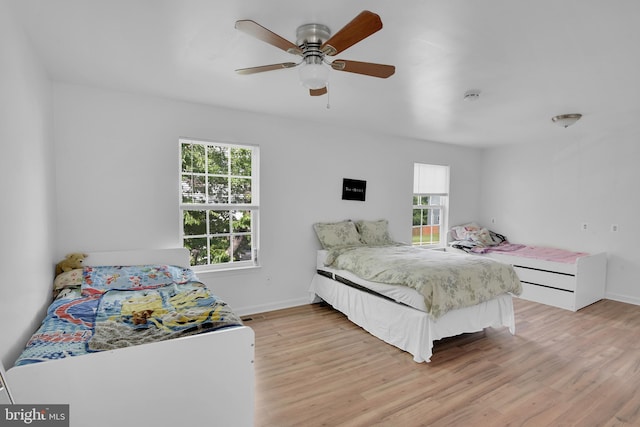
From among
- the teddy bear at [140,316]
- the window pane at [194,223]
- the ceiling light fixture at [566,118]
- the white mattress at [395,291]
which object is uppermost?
the ceiling light fixture at [566,118]

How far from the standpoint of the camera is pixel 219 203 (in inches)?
146

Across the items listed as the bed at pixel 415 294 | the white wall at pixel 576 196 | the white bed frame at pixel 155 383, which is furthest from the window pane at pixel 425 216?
the white bed frame at pixel 155 383

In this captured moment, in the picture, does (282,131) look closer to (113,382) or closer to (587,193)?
(113,382)

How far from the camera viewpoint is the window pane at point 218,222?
12.1 feet

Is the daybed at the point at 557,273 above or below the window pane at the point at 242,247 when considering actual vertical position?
below

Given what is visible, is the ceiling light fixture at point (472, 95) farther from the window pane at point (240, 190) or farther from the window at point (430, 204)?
the window pane at point (240, 190)

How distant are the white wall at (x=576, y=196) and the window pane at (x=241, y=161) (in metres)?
4.49

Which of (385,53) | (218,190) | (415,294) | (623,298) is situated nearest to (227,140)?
(218,190)

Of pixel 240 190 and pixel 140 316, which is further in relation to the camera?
pixel 240 190

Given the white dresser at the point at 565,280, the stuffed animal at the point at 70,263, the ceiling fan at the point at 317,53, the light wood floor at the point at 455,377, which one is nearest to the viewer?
the ceiling fan at the point at 317,53

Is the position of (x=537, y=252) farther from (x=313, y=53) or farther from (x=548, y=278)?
(x=313, y=53)

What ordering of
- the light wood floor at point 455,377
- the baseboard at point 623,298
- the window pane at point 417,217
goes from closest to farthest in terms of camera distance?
the light wood floor at point 455,377
the baseboard at point 623,298
the window pane at point 417,217

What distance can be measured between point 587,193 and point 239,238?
5023 millimetres

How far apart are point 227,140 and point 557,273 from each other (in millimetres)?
4502
